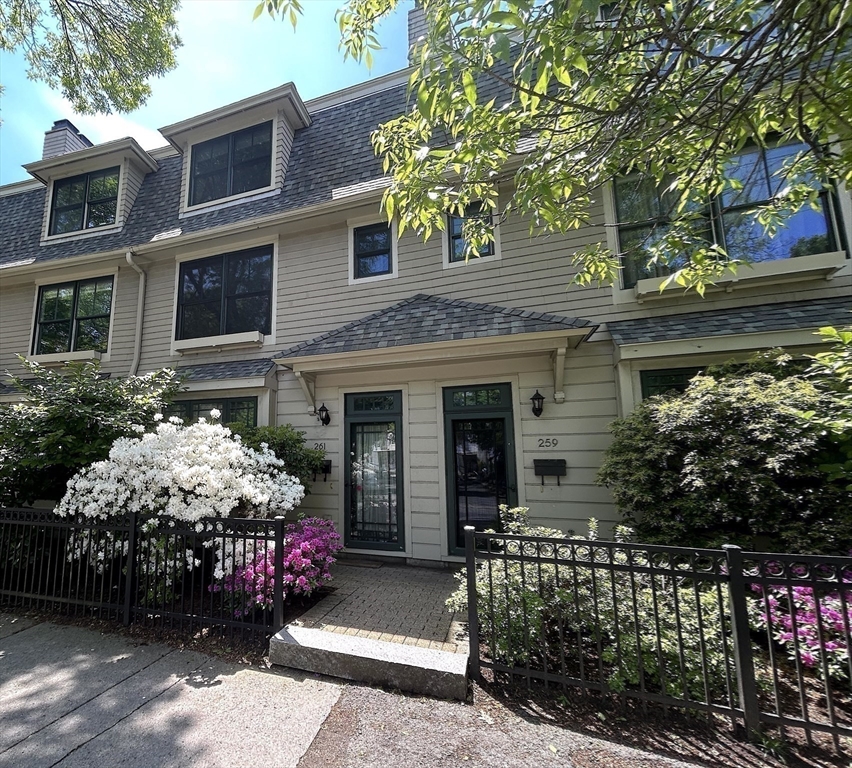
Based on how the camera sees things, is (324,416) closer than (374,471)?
No

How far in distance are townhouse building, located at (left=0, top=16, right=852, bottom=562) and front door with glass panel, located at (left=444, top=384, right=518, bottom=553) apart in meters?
0.03

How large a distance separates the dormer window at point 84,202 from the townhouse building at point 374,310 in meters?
0.05

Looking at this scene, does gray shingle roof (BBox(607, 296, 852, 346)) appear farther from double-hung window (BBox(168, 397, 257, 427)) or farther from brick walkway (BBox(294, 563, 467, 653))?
double-hung window (BBox(168, 397, 257, 427))

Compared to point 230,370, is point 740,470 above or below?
below

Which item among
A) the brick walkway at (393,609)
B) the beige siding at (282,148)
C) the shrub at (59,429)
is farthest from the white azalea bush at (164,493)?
the beige siding at (282,148)

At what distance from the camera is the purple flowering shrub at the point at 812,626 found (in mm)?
2307

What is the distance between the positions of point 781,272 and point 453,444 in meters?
4.69

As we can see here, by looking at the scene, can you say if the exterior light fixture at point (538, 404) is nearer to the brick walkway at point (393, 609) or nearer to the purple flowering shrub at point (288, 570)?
the brick walkway at point (393, 609)

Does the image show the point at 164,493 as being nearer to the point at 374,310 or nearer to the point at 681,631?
the point at 374,310

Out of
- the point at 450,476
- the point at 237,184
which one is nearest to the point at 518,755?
the point at 450,476

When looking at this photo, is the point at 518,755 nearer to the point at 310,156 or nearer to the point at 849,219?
the point at 849,219

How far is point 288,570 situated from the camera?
4.00 m

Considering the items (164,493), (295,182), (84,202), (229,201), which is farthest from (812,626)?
(84,202)

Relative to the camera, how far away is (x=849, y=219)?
4598mm
